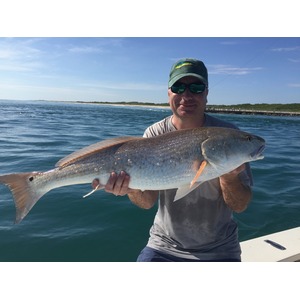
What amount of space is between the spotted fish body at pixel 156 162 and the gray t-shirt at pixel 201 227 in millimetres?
393

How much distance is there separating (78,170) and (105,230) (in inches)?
123

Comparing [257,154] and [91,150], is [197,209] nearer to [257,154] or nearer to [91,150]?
[257,154]

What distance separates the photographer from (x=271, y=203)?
7453mm

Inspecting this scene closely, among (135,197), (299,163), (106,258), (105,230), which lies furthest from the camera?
(299,163)

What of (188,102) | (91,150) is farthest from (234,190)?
(91,150)

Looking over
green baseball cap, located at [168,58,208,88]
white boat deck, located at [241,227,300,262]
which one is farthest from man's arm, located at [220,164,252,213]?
white boat deck, located at [241,227,300,262]

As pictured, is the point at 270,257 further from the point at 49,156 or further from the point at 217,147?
the point at 49,156

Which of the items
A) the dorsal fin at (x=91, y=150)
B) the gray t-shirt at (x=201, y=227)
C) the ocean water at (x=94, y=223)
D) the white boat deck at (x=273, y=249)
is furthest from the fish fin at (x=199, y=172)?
the ocean water at (x=94, y=223)

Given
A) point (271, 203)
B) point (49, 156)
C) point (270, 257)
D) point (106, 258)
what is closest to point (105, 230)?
point (106, 258)

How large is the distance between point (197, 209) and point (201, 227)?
0.19 metres

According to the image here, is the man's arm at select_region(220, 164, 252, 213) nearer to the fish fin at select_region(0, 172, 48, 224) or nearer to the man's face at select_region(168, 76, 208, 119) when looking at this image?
the man's face at select_region(168, 76, 208, 119)

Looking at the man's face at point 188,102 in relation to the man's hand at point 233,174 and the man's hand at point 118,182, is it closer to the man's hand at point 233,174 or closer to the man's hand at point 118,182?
the man's hand at point 233,174

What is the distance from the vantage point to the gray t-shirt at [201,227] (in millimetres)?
3121

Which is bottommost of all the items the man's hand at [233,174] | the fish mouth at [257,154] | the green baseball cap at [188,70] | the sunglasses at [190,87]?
the man's hand at [233,174]
